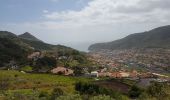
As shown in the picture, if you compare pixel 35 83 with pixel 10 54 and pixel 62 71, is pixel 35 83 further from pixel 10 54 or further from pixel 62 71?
pixel 10 54

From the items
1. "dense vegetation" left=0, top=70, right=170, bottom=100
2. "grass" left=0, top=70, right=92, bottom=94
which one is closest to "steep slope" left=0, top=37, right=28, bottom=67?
"dense vegetation" left=0, top=70, right=170, bottom=100

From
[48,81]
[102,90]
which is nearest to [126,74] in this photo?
[48,81]

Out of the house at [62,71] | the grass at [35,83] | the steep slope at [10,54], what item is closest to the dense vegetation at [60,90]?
the grass at [35,83]

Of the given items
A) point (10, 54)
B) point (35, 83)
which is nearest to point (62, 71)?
point (35, 83)

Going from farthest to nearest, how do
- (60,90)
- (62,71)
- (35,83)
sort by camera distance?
(62,71)
(35,83)
(60,90)

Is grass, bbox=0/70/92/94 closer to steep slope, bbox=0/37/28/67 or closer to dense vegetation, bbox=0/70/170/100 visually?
dense vegetation, bbox=0/70/170/100

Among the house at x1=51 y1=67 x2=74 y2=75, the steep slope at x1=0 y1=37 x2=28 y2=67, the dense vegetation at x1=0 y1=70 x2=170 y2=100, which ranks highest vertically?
the steep slope at x1=0 y1=37 x2=28 y2=67

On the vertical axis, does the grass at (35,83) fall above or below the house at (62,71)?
below

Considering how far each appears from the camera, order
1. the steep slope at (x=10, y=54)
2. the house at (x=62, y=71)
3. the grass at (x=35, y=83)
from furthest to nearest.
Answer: the steep slope at (x=10, y=54) < the house at (x=62, y=71) < the grass at (x=35, y=83)

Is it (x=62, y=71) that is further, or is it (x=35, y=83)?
(x=62, y=71)

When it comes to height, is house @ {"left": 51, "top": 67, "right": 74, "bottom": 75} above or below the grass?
above

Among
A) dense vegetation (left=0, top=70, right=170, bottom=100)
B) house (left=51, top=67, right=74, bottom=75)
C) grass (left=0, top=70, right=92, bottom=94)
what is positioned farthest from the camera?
house (left=51, top=67, right=74, bottom=75)

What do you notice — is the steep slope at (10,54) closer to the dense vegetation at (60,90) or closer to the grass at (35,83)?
the dense vegetation at (60,90)
